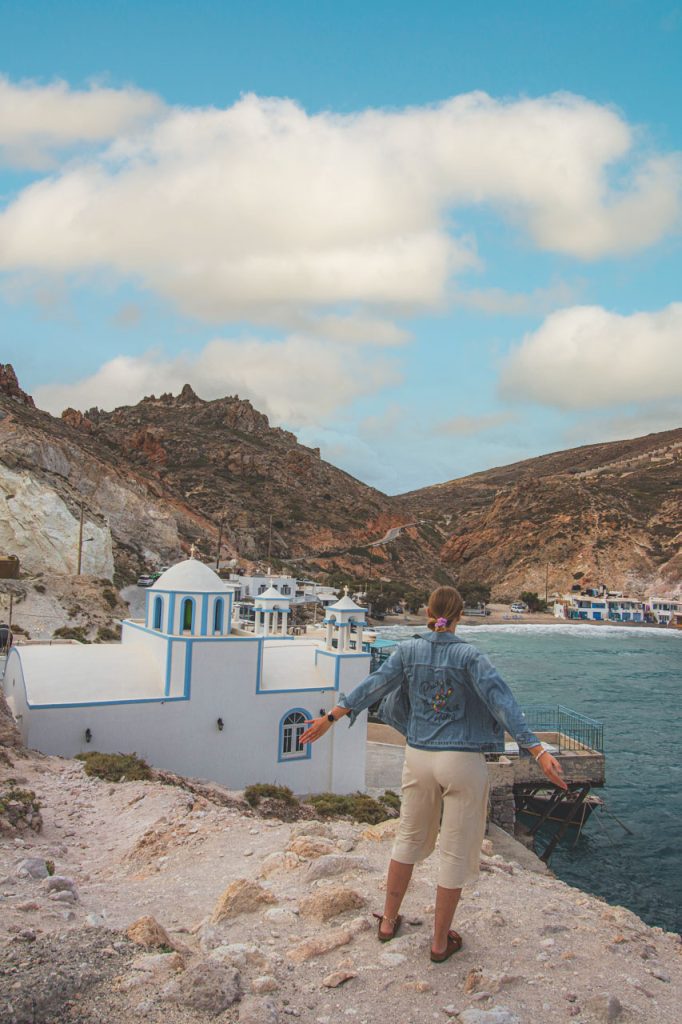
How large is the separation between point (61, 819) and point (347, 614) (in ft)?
29.5

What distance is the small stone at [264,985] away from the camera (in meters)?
3.64

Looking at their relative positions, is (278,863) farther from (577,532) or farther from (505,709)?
(577,532)

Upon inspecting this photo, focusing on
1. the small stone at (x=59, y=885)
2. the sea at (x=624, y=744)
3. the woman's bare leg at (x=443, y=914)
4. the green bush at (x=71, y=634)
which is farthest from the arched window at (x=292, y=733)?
the green bush at (x=71, y=634)

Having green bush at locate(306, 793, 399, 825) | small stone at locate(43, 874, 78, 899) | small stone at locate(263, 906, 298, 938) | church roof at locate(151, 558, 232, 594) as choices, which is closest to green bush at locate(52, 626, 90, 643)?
church roof at locate(151, 558, 232, 594)

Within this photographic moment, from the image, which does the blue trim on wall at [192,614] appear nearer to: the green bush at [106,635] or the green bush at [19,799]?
the green bush at [19,799]

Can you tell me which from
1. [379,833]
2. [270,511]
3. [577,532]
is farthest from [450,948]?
[577,532]

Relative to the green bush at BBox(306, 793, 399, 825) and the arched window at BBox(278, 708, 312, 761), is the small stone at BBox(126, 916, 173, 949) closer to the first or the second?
the green bush at BBox(306, 793, 399, 825)

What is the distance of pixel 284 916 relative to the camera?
463 cm

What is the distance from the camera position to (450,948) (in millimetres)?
3920

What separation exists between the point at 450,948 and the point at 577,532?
87.8 meters

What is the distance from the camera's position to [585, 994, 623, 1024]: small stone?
11.6 ft

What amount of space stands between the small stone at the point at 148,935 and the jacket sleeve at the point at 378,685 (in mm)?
1612

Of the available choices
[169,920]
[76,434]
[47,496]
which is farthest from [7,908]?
[76,434]

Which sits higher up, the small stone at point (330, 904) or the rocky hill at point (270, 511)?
the rocky hill at point (270, 511)
